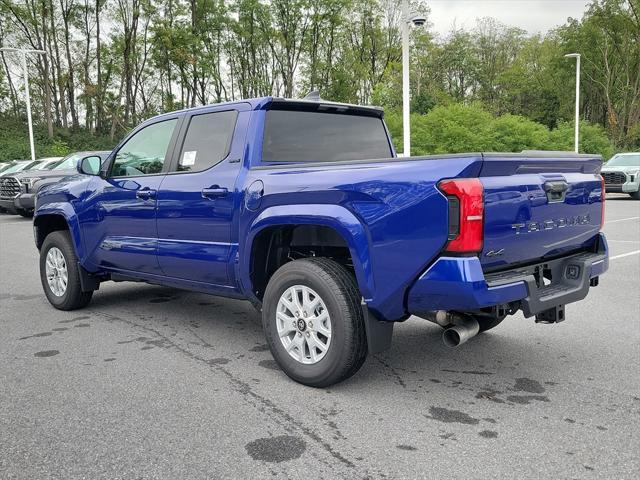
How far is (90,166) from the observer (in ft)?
18.2

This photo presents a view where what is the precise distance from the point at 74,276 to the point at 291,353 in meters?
2.95

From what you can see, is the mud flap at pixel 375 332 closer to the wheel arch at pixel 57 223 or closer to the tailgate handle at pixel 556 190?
the tailgate handle at pixel 556 190

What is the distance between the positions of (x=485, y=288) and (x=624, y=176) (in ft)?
63.6

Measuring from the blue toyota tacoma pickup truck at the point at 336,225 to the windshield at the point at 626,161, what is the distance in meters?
18.6

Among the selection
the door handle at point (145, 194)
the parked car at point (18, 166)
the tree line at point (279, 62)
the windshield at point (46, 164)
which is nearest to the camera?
the door handle at point (145, 194)

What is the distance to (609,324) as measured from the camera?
520 cm

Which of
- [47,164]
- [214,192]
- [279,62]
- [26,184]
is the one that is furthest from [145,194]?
[279,62]

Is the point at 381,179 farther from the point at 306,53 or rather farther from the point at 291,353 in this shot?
the point at 306,53

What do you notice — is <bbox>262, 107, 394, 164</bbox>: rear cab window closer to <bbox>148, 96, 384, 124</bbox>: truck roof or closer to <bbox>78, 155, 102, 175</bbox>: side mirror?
<bbox>148, 96, 384, 124</bbox>: truck roof

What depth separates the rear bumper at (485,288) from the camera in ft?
10.2

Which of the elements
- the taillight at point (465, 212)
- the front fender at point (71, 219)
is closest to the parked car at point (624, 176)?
the front fender at point (71, 219)

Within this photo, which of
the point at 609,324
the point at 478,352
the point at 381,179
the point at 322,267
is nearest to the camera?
the point at 381,179

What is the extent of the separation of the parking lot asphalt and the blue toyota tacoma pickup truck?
0.37m

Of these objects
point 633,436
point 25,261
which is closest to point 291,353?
point 633,436
